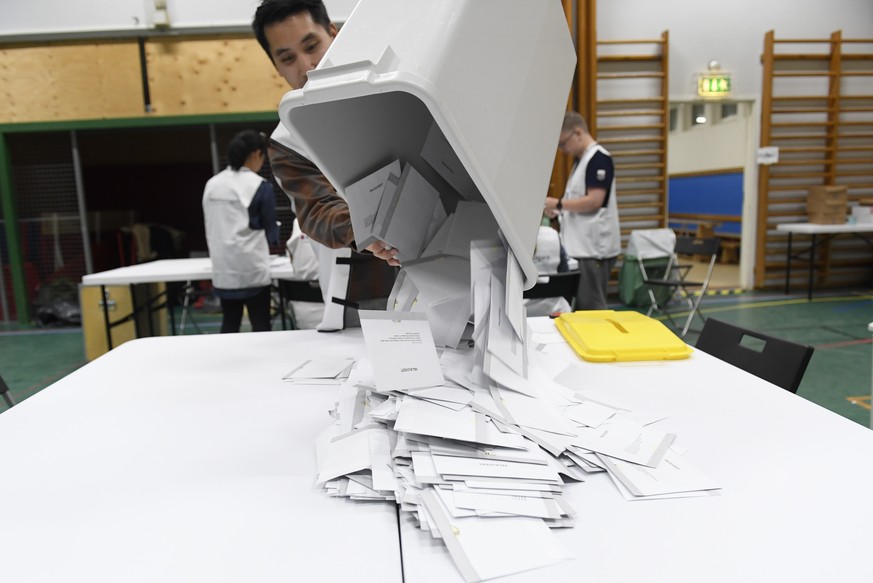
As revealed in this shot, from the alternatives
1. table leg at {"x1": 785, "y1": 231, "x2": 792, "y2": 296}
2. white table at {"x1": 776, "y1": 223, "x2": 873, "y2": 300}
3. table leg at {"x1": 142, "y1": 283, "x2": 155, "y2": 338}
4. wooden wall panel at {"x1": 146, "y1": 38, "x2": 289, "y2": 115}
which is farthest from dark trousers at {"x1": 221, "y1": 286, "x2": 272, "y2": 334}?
table leg at {"x1": 785, "y1": 231, "x2": 792, "y2": 296}

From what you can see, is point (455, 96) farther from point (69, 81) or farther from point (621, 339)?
point (69, 81)

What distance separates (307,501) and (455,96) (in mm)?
603

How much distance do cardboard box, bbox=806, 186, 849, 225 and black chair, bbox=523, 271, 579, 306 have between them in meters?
4.49

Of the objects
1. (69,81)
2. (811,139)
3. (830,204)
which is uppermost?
(69,81)

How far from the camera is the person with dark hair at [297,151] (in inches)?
58.2

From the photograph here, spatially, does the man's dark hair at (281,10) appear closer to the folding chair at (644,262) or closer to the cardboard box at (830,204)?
the folding chair at (644,262)

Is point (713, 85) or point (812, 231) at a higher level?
point (713, 85)

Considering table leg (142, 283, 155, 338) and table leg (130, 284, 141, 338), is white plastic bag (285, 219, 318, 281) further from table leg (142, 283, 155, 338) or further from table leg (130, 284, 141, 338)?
table leg (142, 283, 155, 338)

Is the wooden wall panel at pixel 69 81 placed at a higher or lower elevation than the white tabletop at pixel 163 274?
higher

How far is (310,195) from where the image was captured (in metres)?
1.58

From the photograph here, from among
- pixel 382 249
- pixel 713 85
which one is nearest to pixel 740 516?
pixel 382 249

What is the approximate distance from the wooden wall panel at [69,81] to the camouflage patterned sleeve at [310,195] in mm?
5157

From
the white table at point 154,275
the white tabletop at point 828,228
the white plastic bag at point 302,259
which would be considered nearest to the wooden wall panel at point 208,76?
the white table at point 154,275

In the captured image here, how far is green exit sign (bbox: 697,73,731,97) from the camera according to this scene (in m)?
5.86
